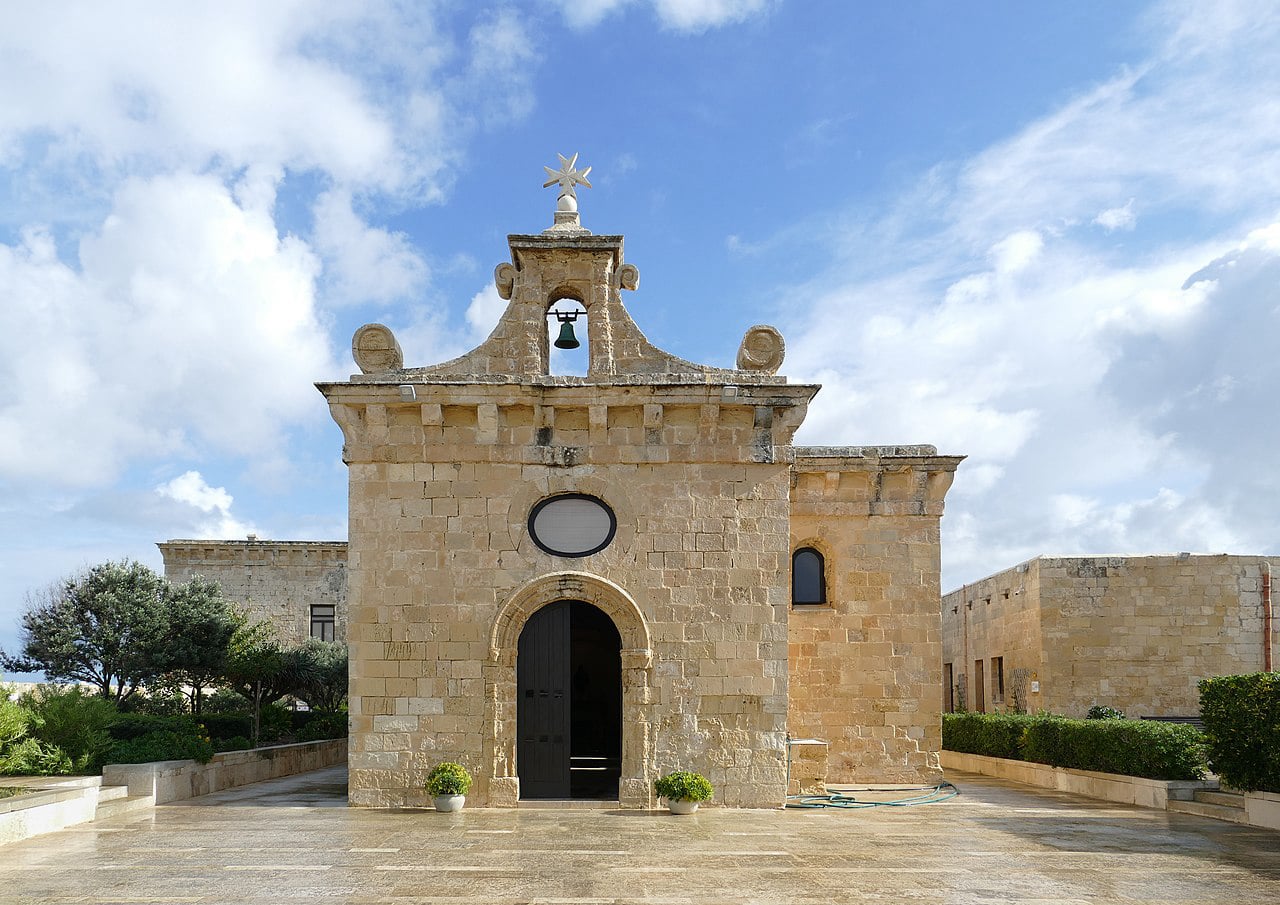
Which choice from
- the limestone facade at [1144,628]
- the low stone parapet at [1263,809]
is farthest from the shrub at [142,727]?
the limestone facade at [1144,628]

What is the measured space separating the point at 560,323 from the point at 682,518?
3679 millimetres

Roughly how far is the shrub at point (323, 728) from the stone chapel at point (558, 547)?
10430 millimetres

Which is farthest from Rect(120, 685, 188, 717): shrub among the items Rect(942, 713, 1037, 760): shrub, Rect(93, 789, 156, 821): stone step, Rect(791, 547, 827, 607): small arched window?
Rect(942, 713, 1037, 760): shrub

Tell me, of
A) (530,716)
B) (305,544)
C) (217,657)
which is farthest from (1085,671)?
(305,544)

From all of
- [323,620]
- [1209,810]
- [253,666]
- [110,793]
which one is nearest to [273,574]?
[323,620]

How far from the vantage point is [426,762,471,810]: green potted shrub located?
14664 millimetres

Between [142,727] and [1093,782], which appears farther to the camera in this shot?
[142,727]

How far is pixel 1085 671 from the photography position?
2500cm

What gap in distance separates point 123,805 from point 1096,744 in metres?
15.5

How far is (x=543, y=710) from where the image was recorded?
1559 centimetres

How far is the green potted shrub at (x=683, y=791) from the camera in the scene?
14.6 meters

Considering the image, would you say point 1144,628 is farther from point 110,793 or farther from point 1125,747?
point 110,793

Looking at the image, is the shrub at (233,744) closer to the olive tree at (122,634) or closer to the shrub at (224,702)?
the olive tree at (122,634)

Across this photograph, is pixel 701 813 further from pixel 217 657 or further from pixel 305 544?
pixel 305 544
